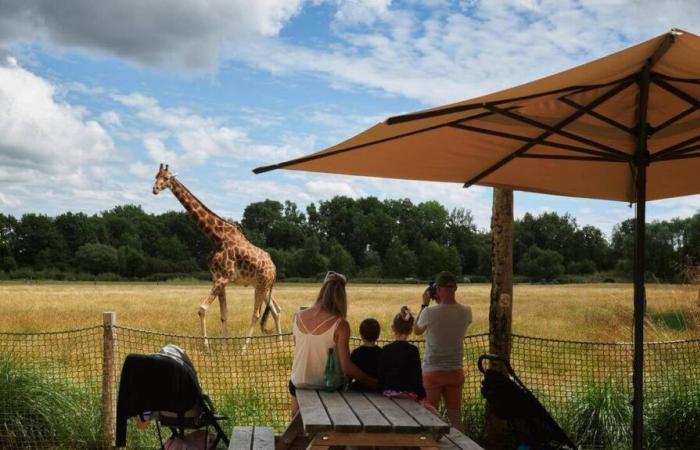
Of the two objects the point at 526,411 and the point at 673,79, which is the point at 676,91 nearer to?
the point at 673,79

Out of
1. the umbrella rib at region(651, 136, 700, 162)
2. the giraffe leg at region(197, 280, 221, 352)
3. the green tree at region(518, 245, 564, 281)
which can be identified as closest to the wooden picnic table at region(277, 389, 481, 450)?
the umbrella rib at region(651, 136, 700, 162)

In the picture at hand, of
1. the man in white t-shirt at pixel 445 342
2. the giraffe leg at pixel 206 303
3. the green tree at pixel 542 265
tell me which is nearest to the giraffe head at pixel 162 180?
the giraffe leg at pixel 206 303

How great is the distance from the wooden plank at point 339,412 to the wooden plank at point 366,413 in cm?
3

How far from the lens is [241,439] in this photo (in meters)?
4.55

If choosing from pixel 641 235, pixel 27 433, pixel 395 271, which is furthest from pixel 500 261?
pixel 395 271

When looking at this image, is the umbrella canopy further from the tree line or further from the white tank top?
the tree line

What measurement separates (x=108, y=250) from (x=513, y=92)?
48.3 meters

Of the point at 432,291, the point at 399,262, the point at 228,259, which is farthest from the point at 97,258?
the point at 432,291

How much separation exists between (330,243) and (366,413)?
147 feet

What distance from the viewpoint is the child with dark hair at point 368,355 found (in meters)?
4.50

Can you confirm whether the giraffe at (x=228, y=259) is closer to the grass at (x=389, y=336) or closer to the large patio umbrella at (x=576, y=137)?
the grass at (x=389, y=336)

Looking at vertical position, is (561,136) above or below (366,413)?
above

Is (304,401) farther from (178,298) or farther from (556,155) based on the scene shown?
(178,298)

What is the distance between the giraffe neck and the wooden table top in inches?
386
